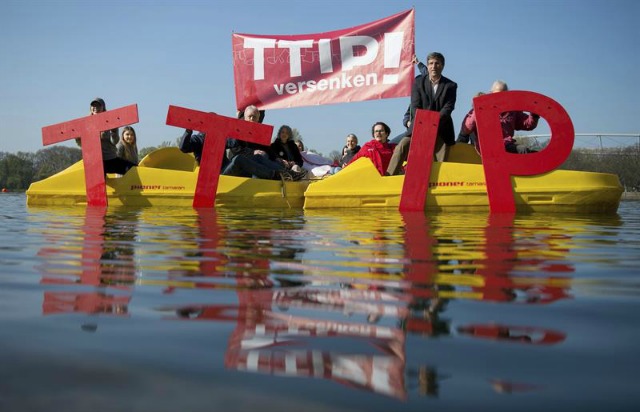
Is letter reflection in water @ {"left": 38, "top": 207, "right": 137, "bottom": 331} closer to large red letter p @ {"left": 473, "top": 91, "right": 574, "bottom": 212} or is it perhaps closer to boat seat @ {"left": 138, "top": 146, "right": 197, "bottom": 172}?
large red letter p @ {"left": 473, "top": 91, "right": 574, "bottom": 212}

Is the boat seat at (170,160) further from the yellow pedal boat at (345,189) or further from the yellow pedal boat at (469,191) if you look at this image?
the yellow pedal boat at (469,191)

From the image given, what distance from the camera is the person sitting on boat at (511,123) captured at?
847 cm

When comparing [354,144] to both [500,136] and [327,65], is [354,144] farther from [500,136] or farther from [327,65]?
[500,136]

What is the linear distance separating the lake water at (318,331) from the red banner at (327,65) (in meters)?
7.56

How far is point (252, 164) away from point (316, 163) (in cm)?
204

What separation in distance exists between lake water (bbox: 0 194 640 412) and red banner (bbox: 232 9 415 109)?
7.56 m

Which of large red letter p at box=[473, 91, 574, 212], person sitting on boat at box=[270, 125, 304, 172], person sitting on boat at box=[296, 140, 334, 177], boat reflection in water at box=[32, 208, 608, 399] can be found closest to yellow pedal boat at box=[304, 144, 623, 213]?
large red letter p at box=[473, 91, 574, 212]

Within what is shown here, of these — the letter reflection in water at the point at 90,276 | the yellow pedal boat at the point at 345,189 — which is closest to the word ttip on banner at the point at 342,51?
the yellow pedal boat at the point at 345,189

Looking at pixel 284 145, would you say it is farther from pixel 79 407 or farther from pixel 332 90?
pixel 79 407

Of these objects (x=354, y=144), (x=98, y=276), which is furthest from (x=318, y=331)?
(x=354, y=144)

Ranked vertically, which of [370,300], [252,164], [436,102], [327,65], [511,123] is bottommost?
[370,300]

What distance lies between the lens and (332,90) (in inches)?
446

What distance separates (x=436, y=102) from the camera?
27.8ft

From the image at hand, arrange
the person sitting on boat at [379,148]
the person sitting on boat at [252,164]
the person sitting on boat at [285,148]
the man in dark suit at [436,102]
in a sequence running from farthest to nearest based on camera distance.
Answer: the person sitting on boat at [285,148], the person sitting on boat at [252,164], the person sitting on boat at [379,148], the man in dark suit at [436,102]
